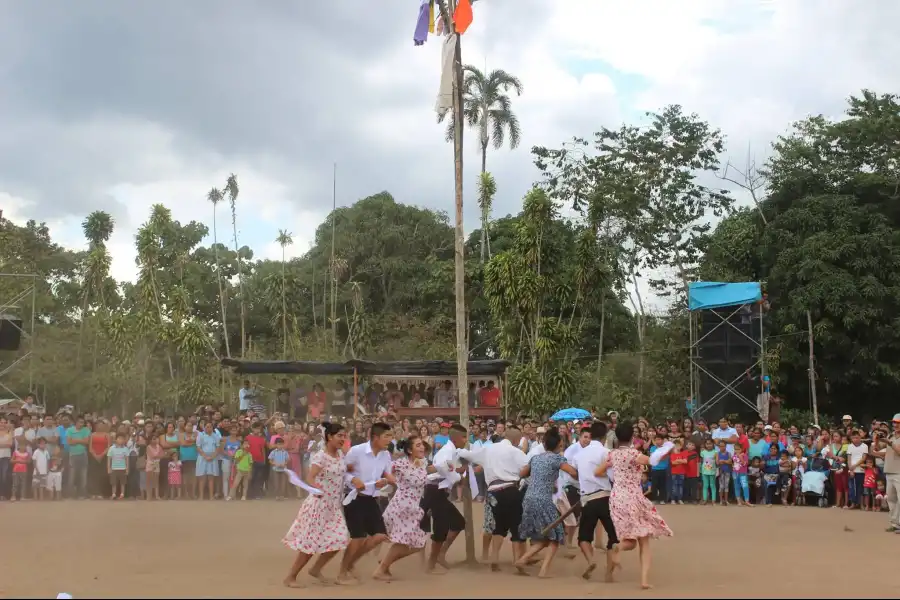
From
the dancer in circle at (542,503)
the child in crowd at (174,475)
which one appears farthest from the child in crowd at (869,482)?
the child in crowd at (174,475)

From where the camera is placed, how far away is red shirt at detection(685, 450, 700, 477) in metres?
20.4

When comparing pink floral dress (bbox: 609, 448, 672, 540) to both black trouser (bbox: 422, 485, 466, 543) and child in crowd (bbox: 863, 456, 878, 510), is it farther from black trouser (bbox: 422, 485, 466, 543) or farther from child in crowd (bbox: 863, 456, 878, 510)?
child in crowd (bbox: 863, 456, 878, 510)

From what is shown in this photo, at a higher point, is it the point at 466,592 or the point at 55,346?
the point at 55,346

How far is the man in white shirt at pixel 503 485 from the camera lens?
34.8 feet

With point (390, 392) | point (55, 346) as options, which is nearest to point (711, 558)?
point (390, 392)

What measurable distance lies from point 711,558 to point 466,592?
155 inches

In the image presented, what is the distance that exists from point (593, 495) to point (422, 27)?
21.3ft

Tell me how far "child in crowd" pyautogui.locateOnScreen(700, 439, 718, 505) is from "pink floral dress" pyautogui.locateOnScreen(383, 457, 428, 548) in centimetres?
1122

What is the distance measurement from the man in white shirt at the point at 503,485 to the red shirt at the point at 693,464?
33.9 ft

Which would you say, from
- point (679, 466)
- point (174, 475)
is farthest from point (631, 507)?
point (174, 475)

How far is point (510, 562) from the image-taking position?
1145 cm

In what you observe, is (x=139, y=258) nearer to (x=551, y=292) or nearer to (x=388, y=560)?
(x=551, y=292)

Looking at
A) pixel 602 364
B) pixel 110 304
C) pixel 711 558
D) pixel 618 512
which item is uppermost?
pixel 110 304

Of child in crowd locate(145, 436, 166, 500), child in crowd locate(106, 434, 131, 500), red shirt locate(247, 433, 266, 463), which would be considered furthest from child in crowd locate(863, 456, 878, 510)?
child in crowd locate(106, 434, 131, 500)
